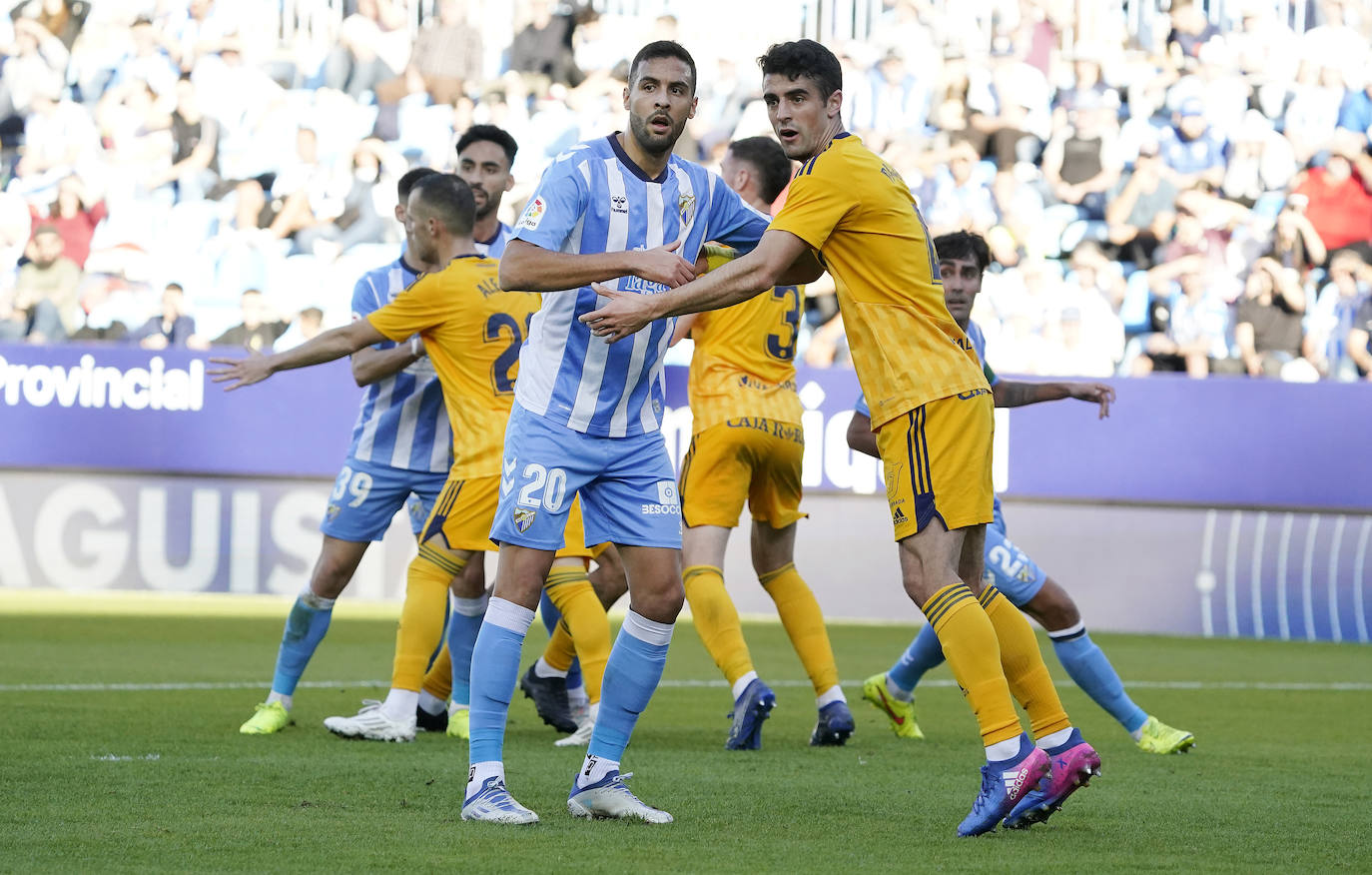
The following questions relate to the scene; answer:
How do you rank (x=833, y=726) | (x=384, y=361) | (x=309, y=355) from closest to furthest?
1. (x=309, y=355)
2. (x=833, y=726)
3. (x=384, y=361)

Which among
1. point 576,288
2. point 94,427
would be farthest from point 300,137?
point 576,288

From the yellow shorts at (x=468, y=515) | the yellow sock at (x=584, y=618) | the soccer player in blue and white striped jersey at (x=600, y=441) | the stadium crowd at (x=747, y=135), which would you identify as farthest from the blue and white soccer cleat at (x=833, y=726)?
the stadium crowd at (x=747, y=135)

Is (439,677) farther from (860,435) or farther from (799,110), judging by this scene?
(799,110)

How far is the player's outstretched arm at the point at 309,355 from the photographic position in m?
6.24

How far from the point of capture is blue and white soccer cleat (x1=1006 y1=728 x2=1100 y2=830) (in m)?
4.55

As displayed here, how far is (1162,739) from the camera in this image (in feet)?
22.0

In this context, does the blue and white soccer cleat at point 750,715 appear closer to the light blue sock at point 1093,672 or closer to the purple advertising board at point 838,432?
the light blue sock at point 1093,672

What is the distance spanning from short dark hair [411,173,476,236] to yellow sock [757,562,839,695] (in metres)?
1.93

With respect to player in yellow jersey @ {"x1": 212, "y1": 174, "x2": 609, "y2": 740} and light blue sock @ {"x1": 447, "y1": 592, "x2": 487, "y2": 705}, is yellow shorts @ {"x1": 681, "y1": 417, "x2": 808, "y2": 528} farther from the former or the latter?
light blue sock @ {"x1": 447, "y1": 592, "x2": 487, "y2": 705}

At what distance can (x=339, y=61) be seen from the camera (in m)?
16.9

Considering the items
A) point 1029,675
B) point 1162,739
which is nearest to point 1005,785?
point 1029,675

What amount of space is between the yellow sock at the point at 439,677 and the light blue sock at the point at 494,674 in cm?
232

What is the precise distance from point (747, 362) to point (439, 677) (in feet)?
5.97

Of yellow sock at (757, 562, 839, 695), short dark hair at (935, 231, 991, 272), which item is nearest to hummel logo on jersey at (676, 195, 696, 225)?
short dark hair at (935, 231, 991, 272)
